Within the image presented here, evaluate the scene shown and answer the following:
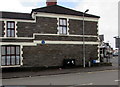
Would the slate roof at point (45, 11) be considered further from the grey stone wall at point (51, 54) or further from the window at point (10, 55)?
the grey stone wall at point (51, 54)

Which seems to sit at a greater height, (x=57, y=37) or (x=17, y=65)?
(x=57, y=37)

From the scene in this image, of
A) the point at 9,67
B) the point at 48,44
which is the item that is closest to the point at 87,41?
the point at 48,44

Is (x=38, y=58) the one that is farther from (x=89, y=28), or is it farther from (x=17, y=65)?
(x=89, y=28)

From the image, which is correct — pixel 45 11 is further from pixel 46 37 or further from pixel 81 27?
pixel 81 27

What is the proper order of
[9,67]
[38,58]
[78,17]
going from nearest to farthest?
[9,67] < [38,58] < [78,17]

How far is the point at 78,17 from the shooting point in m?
21.1

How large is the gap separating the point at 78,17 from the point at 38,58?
7.58 metres

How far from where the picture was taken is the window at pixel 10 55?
58.7 ft

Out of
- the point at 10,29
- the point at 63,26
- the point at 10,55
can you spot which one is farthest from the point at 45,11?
the point at 10,55

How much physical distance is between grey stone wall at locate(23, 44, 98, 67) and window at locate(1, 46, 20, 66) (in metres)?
0.80

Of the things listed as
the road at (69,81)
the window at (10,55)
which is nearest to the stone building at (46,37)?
the window at (10,55)

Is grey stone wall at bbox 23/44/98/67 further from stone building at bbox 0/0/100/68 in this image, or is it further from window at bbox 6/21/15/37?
window at bbox 6/21/15/37

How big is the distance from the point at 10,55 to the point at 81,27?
9.76 m

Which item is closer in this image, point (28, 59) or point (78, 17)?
point (28, 59)
